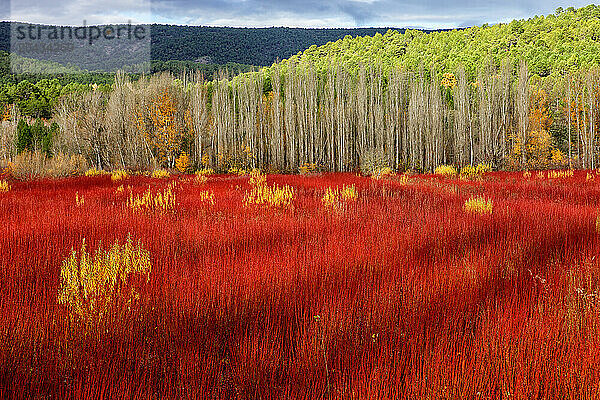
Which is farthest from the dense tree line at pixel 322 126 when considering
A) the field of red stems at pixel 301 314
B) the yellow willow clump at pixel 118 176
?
the field of red stems at pixel 301 314

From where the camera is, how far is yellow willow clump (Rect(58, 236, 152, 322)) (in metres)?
1.89

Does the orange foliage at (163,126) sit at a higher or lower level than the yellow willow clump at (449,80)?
lower

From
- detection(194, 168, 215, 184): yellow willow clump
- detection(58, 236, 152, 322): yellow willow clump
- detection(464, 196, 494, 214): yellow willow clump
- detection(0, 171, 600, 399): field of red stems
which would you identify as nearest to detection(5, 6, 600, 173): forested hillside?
detection(194, 168, 215, 184): yellow willow clump

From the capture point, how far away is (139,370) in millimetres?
1395

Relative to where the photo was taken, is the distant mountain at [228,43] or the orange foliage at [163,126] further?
the distant mountain at [228,43]

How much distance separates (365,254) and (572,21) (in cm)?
6039

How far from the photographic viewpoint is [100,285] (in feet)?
7.07

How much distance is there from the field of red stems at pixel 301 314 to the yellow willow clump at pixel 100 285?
0.01 meters

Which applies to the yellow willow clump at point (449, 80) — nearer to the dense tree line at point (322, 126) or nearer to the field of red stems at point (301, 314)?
the dense tree line at point (322, 126)

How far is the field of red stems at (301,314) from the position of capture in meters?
A: 1.34

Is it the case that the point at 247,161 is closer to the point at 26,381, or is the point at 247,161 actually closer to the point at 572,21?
the point at 26,381

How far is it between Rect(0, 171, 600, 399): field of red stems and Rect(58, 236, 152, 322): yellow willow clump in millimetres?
14

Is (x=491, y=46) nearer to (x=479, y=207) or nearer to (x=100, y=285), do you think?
(x=479, y=207)

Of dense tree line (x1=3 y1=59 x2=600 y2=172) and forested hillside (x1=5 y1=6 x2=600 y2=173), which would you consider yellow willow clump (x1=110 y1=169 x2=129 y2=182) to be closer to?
forested hillside (x1=5 y1=6 x2=600 y2=173)
